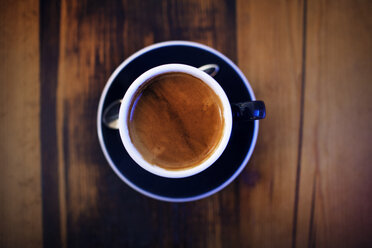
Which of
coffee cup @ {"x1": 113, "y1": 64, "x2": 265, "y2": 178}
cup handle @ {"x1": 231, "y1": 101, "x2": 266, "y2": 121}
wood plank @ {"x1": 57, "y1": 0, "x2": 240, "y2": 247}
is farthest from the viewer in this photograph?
wood plank @ {"x1": 57, "y1": 0, "x2": 240, "y2": 247}

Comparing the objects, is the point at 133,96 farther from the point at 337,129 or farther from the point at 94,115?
the point at 337,129

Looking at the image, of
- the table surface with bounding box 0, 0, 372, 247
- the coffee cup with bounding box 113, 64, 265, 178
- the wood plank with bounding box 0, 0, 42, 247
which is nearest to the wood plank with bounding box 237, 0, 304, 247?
the table surface with bounding box 0, 0, 372, 247

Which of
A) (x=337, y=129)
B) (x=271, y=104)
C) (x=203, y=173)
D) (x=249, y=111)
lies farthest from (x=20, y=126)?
(x=337, y=129)

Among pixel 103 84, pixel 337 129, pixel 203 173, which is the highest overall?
pixel 103 84

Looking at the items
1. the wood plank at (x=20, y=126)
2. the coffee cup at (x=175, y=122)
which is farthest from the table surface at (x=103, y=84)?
the coffee cup at (x=175, y=122)

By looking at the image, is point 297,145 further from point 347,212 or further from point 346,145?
point 347,212

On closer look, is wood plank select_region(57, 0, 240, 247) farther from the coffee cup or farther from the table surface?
the coffee cup

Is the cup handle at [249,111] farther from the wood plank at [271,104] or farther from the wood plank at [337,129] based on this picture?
the wood plank at [337,129]
